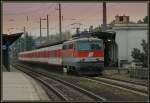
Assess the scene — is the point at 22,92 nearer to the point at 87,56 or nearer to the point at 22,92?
the point at 22,92

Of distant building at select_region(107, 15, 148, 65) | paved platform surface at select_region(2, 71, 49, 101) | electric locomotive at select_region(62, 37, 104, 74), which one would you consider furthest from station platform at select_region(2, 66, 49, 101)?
distant building at select_region(107, 15, 148, 65)

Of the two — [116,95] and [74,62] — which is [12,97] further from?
[74,62]

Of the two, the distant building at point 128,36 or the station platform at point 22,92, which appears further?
the distant building at point 128,36

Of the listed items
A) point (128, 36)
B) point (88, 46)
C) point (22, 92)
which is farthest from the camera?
point (128, 36)

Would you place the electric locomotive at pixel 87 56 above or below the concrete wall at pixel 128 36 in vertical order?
below

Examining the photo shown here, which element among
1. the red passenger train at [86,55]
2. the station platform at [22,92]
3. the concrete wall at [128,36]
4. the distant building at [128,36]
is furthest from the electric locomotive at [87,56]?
the concrete wall at [128,36]

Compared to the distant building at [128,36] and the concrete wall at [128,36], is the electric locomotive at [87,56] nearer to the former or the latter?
the distant building at [128,36]

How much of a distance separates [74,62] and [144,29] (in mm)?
17997

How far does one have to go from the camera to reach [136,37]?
2132 inches

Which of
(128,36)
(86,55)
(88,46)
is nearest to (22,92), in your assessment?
(86,55)

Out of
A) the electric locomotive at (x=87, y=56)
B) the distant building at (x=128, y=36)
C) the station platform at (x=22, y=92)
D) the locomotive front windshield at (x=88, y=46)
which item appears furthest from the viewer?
the distant building at (x=128, y=36)

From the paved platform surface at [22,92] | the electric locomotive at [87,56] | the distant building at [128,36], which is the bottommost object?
the paved platform surface at [22,92]

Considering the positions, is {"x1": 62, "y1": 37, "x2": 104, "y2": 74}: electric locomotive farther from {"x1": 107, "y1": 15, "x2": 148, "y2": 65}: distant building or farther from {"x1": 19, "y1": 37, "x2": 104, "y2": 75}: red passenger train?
{"x1": 107, "y1": 15, "x2": 148, "y2": 65}: distant building

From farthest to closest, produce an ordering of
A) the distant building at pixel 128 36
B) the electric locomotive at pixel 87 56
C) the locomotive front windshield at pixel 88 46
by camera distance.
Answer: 1. the distant building at pixel 128 36
2. the locomotive front windshield at pixel 88 46
3. the electric locomotive at pixel 87 56
